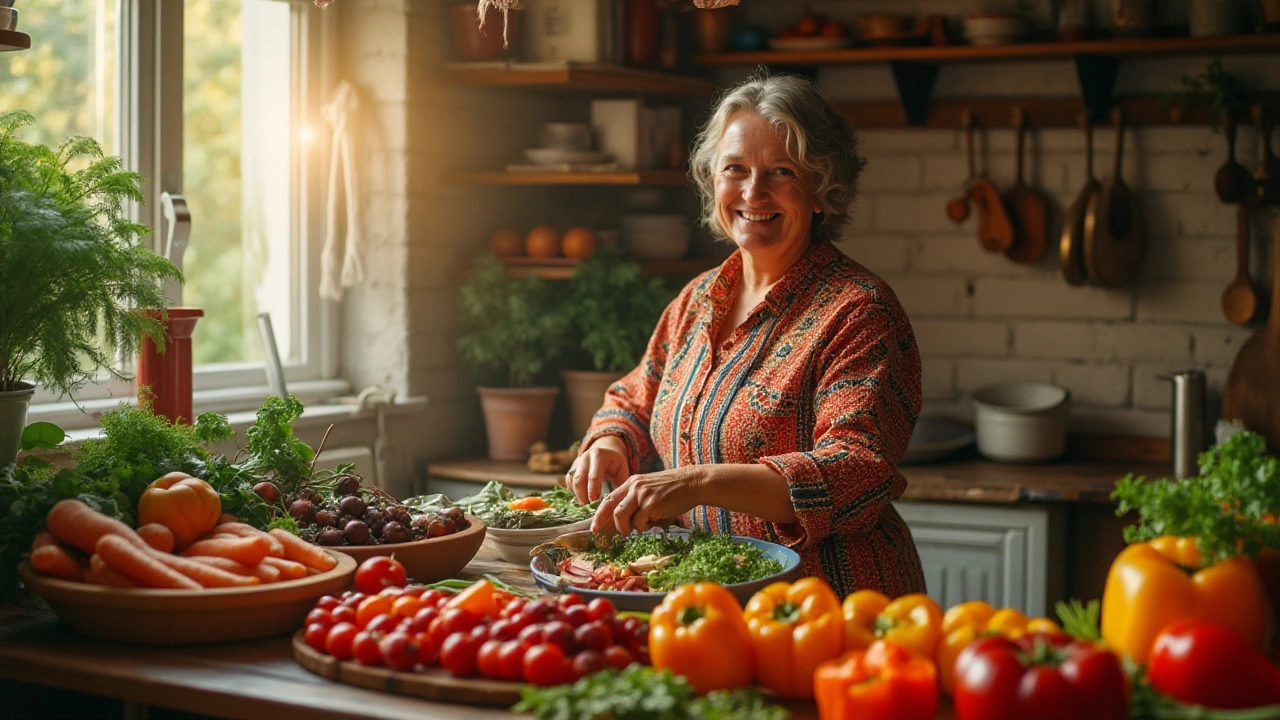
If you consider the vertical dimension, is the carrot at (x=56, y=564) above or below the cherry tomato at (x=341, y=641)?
above

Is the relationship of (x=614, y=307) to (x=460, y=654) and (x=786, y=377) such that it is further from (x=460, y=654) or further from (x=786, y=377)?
(x=460, y=654)

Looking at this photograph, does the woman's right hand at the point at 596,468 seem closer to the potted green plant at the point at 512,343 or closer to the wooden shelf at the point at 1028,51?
the potted green plant at the point at 512,343

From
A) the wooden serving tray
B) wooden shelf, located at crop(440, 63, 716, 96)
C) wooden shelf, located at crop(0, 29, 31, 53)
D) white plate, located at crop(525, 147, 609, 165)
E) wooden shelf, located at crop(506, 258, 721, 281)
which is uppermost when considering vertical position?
wooden shelf, located at crop(440, 63, 716, 96)

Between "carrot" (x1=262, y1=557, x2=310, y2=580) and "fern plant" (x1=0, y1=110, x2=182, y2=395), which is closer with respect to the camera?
"carrot" (x1=262, y1=557, x2=310, y2=580)

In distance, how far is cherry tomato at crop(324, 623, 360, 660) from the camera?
1.65 m

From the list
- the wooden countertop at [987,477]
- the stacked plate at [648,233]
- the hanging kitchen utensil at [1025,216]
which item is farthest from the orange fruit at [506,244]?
the hanging kitchen utensil at [1025,216]

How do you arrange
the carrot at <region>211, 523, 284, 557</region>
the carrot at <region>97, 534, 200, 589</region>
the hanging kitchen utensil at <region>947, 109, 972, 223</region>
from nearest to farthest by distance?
1. the carrot at <region>97, 534, 200, 589</region>
2. the carrot at <region>211, 523, 284, 557</region>
3. the hanging kitchen utensil at <region>947, 109, 972, 223</region>

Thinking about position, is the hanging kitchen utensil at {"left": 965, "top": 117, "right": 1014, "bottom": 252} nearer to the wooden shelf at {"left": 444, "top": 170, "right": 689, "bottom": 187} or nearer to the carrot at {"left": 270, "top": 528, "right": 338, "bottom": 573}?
the wooden shelf at {"left": 444, "top": 170, "right": 689, "bottom": 187}

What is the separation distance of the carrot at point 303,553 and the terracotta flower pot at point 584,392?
6.58ft

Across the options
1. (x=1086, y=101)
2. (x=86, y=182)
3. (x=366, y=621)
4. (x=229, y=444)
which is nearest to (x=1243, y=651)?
(x=366, y=621)

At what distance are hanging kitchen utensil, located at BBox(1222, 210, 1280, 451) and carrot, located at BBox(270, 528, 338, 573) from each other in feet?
9.07

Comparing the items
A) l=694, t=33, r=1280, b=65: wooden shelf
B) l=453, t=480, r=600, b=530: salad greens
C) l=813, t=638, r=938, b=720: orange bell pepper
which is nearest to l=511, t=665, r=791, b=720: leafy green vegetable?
l=813, t=638, r=938, b=720: orange bell pepper

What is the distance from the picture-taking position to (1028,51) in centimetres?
384

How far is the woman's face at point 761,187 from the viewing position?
2.53 metres
